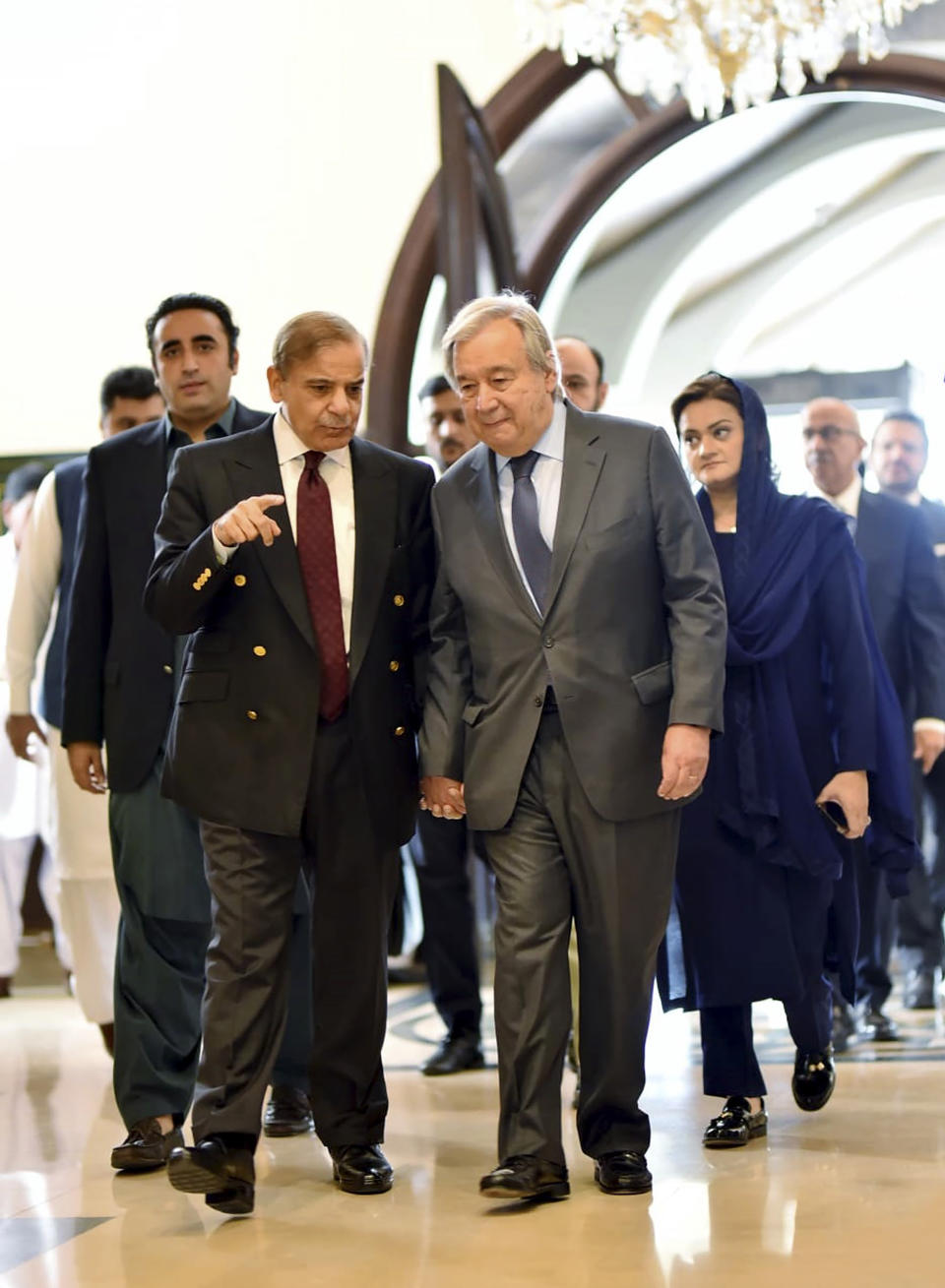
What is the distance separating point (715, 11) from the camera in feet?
17.2

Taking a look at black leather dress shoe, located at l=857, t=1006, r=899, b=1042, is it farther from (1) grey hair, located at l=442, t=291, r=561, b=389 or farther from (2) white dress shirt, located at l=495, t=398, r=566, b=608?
(1) grey hair, located at l=442, t=291, r=561, b=389

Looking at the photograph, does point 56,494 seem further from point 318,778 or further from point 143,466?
point 318,778

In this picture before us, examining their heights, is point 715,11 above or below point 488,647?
above

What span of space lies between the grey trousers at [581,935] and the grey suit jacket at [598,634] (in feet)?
0.15

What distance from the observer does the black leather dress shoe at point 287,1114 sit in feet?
12.2

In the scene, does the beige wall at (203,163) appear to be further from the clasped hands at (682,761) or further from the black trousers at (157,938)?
the clasped hands at (682,761)

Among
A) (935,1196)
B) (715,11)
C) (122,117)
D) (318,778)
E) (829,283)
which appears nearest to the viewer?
(935,1196)

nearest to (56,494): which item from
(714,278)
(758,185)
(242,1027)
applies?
(242,1027)

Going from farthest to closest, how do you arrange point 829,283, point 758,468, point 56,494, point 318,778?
point 829,283
point 56,494
point 758,468
point 318,778

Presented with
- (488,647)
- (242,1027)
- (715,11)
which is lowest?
(242,1027)

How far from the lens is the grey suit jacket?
3.05 meters

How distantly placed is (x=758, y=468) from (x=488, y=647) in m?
0.78

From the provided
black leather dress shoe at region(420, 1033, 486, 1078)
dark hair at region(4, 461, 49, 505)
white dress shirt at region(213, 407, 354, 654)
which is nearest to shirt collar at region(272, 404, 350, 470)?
white dress shirt at region(213, 407, 354, 654)

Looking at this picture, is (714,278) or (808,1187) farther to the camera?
(714,278)
